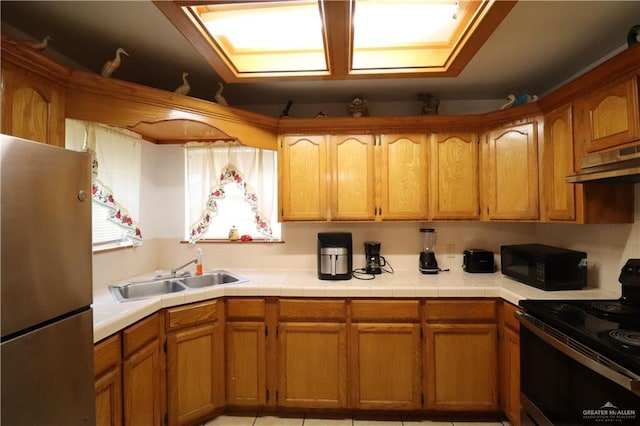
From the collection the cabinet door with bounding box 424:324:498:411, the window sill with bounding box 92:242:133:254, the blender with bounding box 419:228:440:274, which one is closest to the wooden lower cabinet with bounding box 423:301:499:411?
A: the cabinet door with bounding box 424:324:498:411

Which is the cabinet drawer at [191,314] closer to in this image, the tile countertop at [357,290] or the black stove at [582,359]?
the tile countertop at [357,290]

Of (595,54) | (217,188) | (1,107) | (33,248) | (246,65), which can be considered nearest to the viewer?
(33,248)

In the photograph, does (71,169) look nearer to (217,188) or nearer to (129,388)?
(129,388)

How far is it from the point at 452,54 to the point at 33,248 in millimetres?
1941

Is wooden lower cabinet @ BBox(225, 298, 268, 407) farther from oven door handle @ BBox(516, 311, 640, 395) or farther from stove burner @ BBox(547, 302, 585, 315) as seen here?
stove burner @ BBox(547, 302, 585, 315)

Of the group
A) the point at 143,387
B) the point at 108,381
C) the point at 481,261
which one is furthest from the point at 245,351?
the point at 481,261

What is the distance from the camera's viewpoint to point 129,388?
1498mm

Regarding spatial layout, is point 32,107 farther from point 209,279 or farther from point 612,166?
point 612,166

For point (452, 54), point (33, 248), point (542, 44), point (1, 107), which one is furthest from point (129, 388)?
point (542, 44)

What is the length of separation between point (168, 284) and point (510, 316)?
7.88 ft

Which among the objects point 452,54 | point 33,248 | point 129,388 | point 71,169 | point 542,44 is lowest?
point 129,388

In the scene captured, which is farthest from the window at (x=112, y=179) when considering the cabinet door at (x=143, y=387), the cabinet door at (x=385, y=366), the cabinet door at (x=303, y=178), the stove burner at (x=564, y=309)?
the stove burner at (x=564, y=309)

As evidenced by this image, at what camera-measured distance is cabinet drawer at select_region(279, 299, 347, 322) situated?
6.42ft

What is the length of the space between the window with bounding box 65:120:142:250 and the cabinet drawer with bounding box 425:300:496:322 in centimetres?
227
